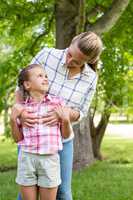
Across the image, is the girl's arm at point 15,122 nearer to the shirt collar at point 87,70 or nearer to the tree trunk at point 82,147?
the shirt collar at point 87,70

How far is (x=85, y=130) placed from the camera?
11.5 metres

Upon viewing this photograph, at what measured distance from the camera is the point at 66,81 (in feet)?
13.7

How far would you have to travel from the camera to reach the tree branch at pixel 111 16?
392 inches

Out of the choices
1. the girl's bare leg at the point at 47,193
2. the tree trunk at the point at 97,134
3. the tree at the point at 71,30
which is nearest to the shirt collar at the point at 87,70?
the girl's bare leg at the point at 47,193

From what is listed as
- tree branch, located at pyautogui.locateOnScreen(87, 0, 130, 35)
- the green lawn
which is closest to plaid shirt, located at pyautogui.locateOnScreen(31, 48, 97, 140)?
the green lawn

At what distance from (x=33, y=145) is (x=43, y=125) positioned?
0.54 ft

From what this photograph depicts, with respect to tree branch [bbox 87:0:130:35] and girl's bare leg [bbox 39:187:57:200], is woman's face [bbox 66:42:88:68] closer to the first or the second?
girl's bare leg [bbox 39:187:57:200]

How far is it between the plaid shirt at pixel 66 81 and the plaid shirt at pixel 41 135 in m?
0.18

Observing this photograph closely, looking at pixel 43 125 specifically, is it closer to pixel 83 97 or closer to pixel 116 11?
pixel 83 97

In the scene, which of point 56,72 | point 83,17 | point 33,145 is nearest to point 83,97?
point 56,72

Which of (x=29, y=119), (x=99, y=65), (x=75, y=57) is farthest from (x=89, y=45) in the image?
(x=99, y=65)

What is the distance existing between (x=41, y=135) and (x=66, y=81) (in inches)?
19.9

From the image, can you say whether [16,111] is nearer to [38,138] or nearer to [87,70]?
[38,138]

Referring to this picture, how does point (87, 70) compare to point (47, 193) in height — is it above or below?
above
